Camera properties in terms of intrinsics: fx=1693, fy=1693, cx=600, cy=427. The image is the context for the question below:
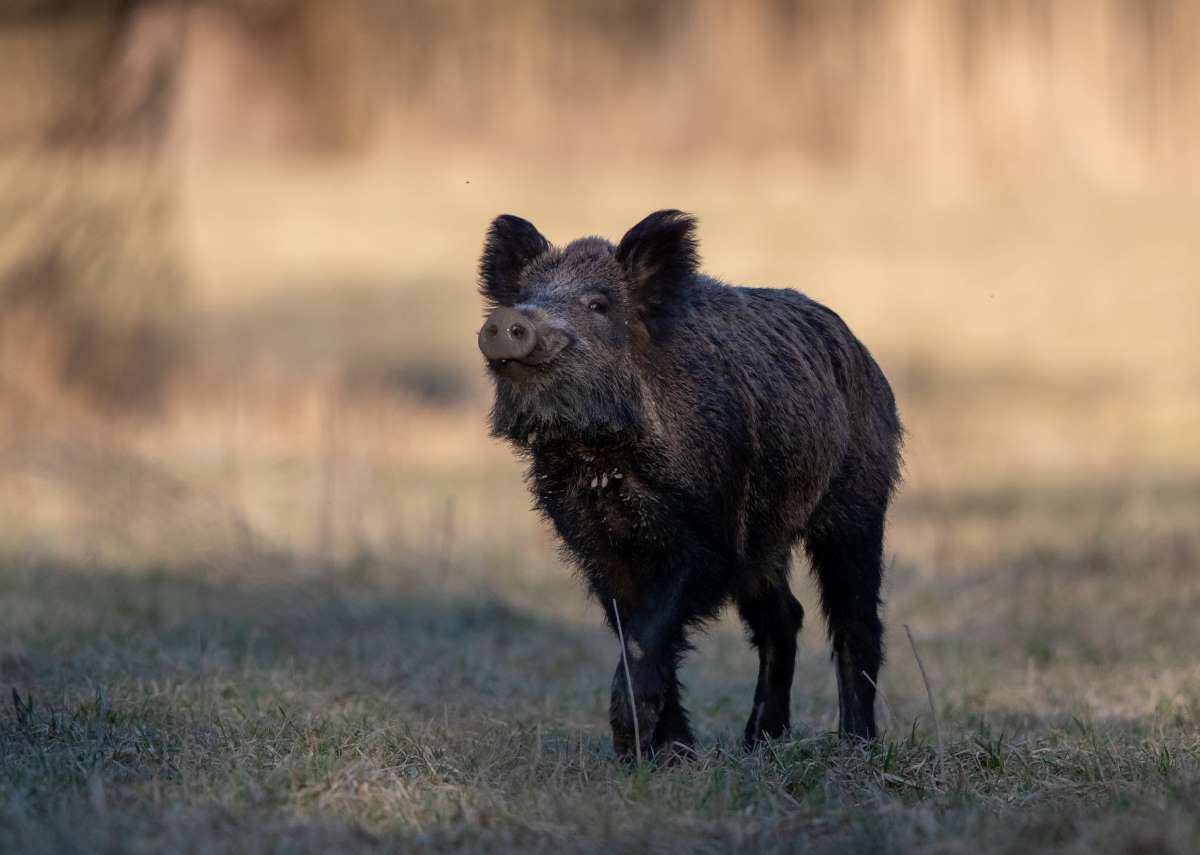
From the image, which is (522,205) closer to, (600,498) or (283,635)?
(283,635)

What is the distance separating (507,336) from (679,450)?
836 mm

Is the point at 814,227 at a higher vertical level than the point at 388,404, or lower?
higher

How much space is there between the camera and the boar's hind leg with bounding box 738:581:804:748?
6.78 m

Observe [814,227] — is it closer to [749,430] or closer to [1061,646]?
[1061,646]

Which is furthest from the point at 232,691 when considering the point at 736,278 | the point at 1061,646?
the point at 736,278

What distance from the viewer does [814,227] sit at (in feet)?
80.4

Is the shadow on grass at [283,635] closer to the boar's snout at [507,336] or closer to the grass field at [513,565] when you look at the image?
the grass field at [513,565]

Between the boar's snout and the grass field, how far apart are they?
137cm

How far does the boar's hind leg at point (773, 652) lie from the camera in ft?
22.2

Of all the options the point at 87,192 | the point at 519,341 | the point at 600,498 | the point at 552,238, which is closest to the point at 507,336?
the point at 519,341

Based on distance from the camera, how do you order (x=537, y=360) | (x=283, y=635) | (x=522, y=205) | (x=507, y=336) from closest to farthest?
(x=507, y=336)
(x=537, y=360)
(x=283, y=635)
(x=522, y=205)

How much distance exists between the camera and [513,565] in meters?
11.7

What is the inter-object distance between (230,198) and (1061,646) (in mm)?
18803

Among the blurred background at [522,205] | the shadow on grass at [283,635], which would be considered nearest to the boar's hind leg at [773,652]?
the shadow on grass at [283,635]
